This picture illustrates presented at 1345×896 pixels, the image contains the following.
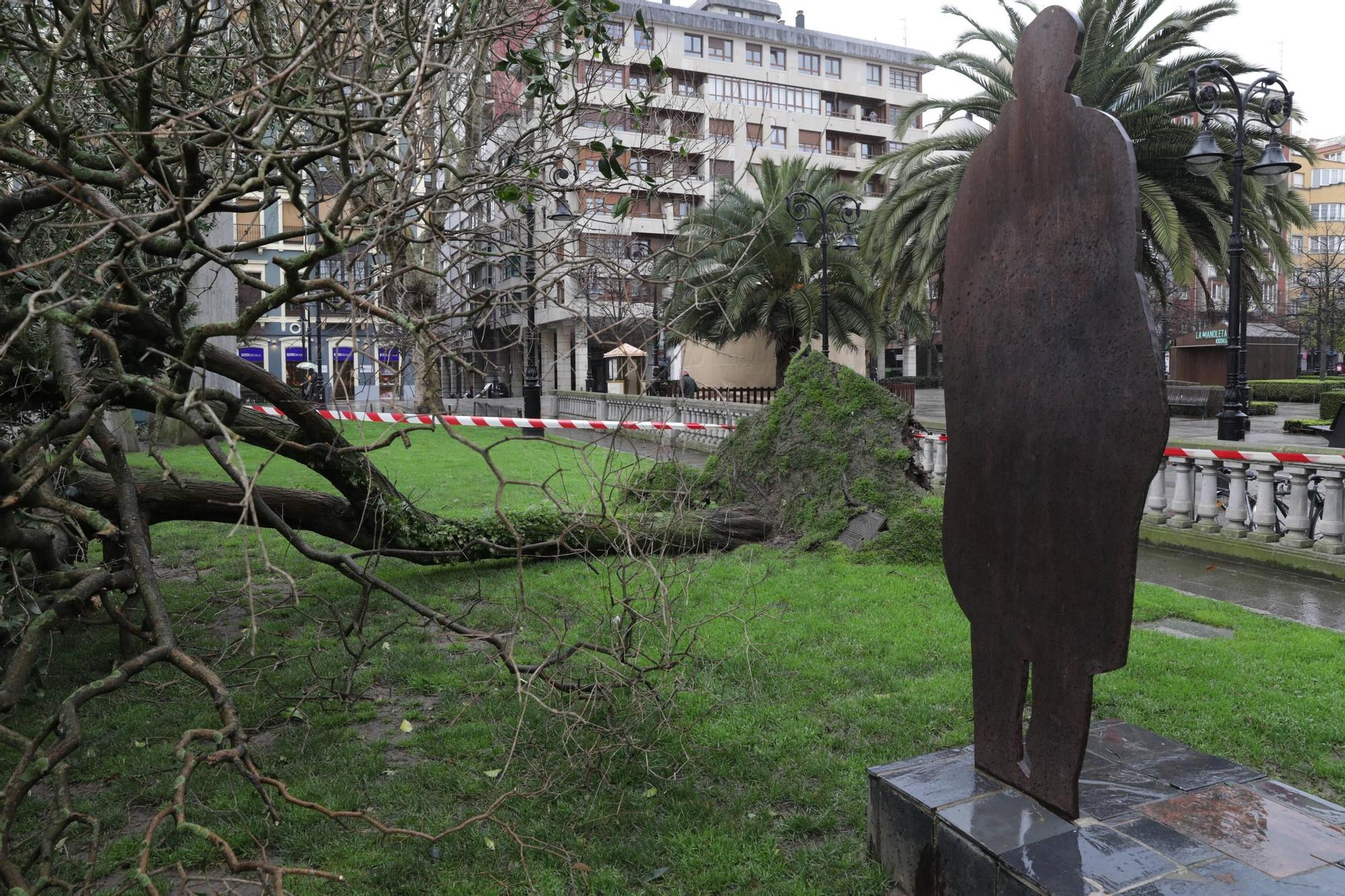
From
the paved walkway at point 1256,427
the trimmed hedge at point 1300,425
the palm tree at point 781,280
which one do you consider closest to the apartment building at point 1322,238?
the paved walkway at point 1256,427

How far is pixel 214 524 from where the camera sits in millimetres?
10859

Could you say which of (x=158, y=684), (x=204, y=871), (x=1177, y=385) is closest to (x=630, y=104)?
(x=158, y=684)

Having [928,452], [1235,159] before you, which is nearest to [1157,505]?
[928,452]

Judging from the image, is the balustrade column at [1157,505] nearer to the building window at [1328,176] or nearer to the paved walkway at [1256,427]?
the paved walkway at [1256,427]

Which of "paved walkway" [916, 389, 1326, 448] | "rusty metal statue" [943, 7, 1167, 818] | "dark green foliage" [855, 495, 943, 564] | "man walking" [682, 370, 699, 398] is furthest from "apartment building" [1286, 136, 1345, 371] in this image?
"rusty metal statue" [943, 7, 1167, 818]

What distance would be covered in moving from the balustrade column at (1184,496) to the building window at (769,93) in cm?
4153

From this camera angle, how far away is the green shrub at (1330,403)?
22.2 metres

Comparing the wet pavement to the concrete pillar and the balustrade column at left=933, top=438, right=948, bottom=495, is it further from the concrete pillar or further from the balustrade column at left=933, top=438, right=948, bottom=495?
the balustrade column at left=933, top=438, right=948, bottom=495

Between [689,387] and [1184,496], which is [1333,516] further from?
[689,387]

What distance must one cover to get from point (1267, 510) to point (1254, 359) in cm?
3232

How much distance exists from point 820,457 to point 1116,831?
6796 mm

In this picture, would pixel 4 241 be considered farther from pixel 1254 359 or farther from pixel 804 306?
pixel 1254 359

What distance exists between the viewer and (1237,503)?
30.9 feet

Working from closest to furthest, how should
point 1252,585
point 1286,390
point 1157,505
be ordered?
1. point 1252,585
2. point 1157,505
3. point 1286,390
